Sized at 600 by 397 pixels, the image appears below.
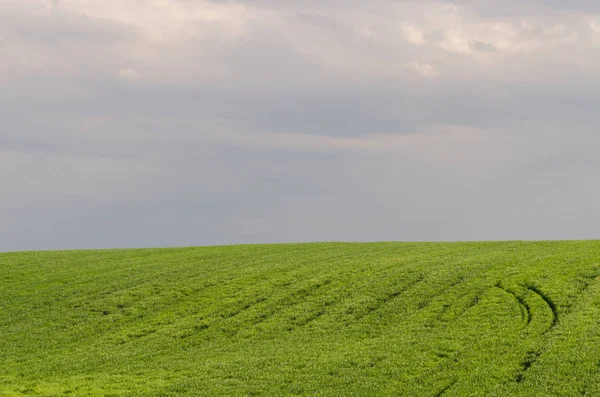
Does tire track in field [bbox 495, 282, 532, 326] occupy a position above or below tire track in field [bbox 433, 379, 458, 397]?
above

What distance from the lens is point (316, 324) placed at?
1500 inches

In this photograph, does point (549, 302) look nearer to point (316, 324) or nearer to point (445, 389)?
point (445, 389)

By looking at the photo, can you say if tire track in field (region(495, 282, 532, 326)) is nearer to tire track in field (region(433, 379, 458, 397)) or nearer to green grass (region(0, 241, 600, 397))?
green grass (region(0, 241, 600, 397))

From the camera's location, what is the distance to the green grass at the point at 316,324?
27.6 metres

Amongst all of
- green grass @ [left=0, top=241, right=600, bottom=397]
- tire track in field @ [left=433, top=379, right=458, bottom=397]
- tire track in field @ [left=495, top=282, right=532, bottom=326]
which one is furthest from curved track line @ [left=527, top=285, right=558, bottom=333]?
tire track in field @ [left=433, top=379, right=458, bottom=397]

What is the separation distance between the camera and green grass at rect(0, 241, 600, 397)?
27594mm

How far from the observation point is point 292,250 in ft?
214

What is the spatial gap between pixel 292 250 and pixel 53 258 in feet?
82.3

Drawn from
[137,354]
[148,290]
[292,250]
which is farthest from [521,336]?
[292,250]

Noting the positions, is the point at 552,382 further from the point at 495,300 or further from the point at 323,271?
the point at 323,271

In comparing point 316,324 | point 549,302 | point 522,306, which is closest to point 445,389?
point 522,306

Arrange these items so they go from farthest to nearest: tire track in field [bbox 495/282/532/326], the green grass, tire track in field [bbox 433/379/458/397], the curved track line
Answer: tire track in field [bbox 495/282/532/326], the curved track line, the green grass, tire track in field [bbox 433/379/458/397]

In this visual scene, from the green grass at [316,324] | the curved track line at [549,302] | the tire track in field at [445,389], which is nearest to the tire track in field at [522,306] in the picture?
the green grass at [316,324]

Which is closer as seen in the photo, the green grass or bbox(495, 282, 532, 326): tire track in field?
the green grass
